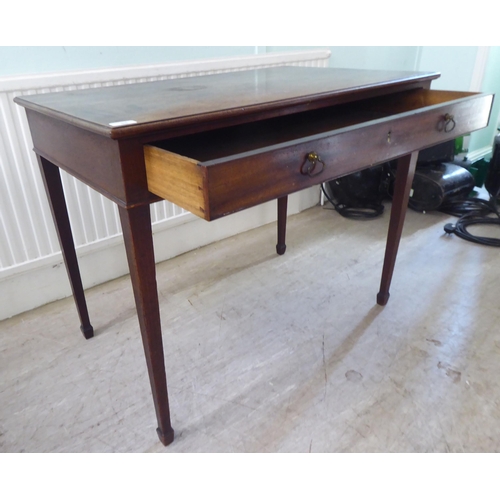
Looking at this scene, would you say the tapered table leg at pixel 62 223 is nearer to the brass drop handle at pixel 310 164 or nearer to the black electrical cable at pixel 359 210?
the brass drop handle at pixel 310 164

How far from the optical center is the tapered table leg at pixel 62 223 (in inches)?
40.3

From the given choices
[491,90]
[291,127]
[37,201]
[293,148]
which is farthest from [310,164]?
[491,90]

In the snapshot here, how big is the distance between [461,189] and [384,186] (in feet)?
1.15

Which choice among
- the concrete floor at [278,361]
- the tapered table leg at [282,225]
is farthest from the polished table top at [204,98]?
the concrete floor at [278,361]

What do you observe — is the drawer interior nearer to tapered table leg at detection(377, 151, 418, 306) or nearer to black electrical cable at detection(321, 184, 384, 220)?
tapered table leg at detection(377, 151, 418, 306)

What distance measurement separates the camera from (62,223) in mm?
1082

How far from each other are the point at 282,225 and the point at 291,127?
639 millimetres

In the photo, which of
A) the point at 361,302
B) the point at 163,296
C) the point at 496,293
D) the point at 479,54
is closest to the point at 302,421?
the point at 361,302

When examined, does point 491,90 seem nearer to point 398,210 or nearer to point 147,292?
point 398,210

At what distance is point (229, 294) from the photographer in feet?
4.85

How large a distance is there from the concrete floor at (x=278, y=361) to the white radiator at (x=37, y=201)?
149 mm

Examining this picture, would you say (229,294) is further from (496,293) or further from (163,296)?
(496,293)

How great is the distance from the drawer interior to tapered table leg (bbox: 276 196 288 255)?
19.0 inches
